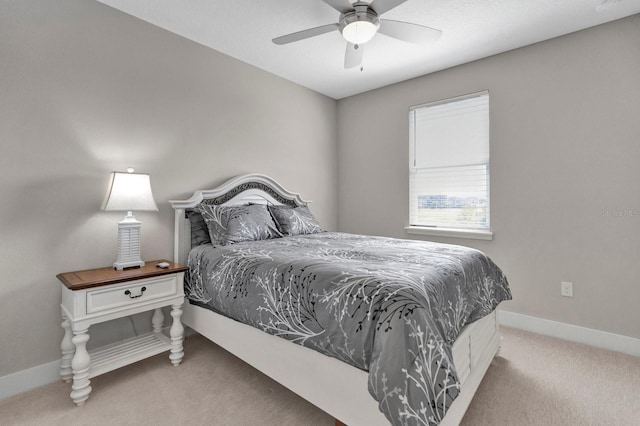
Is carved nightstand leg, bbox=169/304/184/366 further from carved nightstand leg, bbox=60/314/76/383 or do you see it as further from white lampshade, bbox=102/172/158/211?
white lampshade, bbox=102/172/158/211

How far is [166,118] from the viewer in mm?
2586

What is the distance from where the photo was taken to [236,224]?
253cm

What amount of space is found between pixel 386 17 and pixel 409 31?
49 centimetres

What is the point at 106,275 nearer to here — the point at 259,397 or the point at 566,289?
the point at 259,397

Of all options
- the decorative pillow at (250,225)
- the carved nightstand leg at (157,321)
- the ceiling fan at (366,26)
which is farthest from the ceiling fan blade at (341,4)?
the carved nightstand leg at (157,321)

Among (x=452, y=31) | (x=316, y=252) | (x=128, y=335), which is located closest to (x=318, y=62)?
(x=452, y=31)

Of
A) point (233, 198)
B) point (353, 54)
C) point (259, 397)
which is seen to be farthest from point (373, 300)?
point (233, 198)

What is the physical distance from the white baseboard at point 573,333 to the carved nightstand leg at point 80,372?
3315 mm

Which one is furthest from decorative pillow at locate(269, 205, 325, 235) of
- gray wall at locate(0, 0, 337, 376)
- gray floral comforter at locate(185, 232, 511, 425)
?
gray wall at locate(0, 0, 337, 376)

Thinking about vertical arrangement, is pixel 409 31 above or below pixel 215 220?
above

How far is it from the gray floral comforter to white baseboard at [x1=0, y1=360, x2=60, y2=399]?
3.00ft

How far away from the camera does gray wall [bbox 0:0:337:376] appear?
1880mm

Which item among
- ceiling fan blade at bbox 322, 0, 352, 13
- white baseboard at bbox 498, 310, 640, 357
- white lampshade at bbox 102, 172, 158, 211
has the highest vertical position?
ceiling fan blade at bbox 322, 0, 352, 13

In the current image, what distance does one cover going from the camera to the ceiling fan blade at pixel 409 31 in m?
1.98
